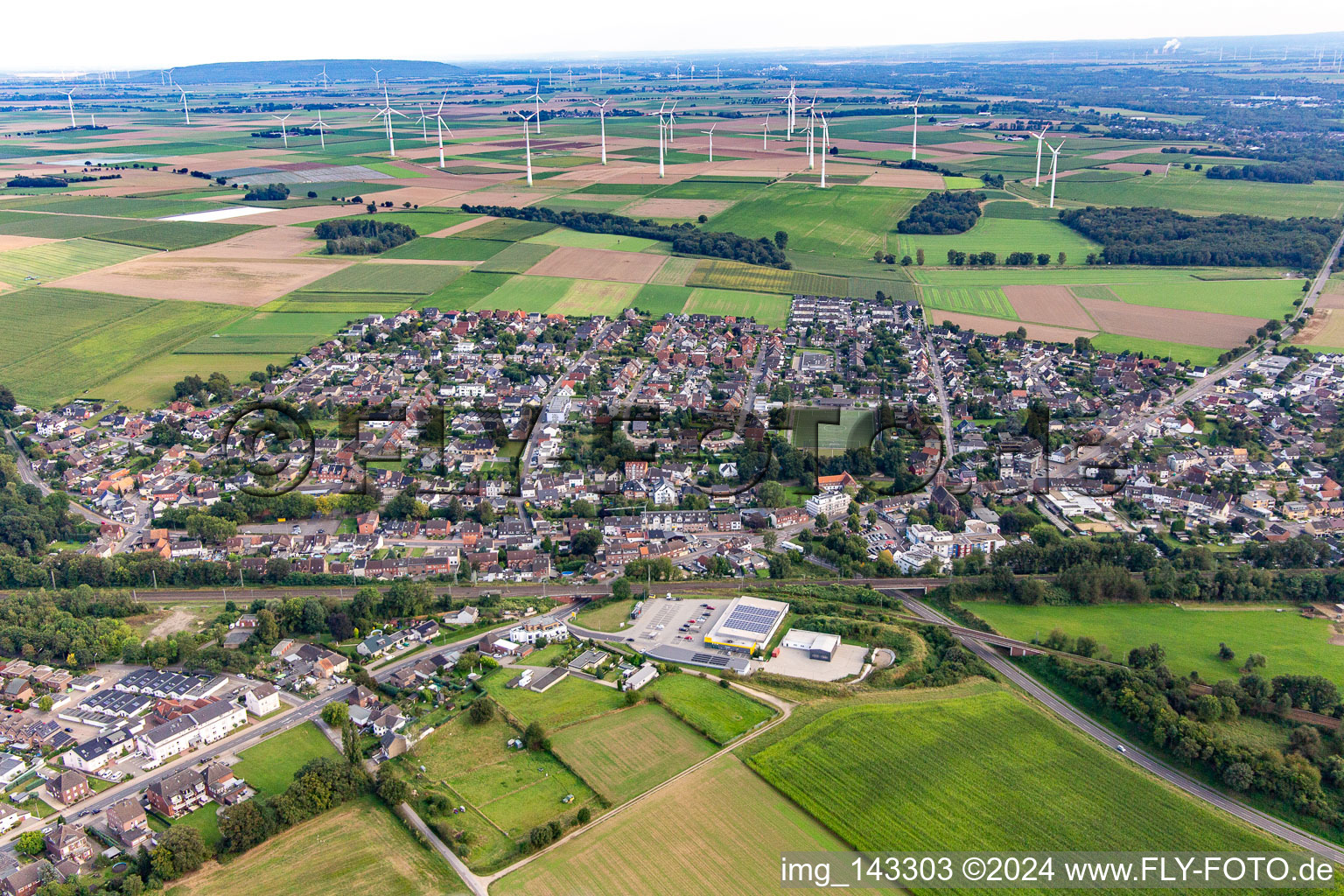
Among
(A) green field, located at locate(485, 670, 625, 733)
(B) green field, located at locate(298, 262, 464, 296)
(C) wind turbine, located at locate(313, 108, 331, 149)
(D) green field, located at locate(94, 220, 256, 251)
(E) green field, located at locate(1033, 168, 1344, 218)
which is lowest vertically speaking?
(A) green field, located at locate(485, 670, 625, 733)

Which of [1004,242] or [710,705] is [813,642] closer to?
[710,705]

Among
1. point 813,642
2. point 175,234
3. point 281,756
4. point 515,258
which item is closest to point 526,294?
point 515,258

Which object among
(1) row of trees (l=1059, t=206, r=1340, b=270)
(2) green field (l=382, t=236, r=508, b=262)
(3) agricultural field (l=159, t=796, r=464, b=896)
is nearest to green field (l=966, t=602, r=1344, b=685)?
(3) agricultural field (l=159, t=796, r=464, b=896)

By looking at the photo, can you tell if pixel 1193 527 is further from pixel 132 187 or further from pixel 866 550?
pixel 132 187

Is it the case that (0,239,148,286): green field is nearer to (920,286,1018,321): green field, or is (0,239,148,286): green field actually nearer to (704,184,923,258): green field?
(704,184,923,258): green field

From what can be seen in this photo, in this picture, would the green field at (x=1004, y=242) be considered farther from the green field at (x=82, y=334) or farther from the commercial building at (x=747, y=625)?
the green field at (x=82, y=334)

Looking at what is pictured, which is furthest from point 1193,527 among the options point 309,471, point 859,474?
point 309,471

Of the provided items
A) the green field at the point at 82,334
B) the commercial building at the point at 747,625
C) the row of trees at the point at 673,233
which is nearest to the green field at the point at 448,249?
the row of trees at the point at 673,233
